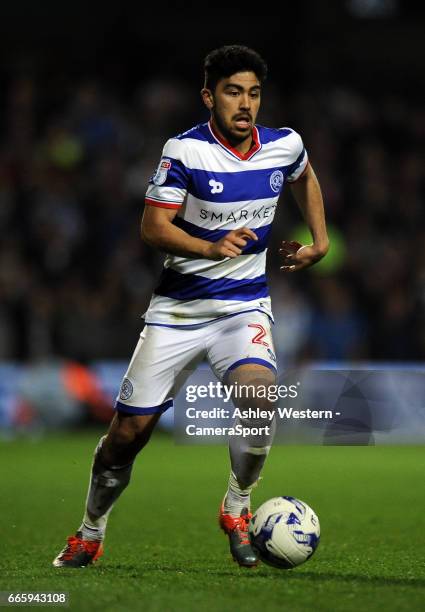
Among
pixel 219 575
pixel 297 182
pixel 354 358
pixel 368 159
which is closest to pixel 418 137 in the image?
pixel 368 159

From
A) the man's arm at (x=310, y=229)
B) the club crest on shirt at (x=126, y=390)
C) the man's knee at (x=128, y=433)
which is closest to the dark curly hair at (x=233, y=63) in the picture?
the man's arm at (x=310, y=229)

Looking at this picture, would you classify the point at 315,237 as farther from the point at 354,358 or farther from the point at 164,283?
the point at 354,358

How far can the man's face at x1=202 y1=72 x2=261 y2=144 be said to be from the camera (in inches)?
237

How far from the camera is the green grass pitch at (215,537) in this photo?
4.98 metres

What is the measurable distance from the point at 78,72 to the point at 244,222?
43.3ft

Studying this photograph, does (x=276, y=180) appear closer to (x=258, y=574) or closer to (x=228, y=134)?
(x=228, y=134)

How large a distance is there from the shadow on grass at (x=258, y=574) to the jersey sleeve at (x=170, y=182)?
1690 millimetres

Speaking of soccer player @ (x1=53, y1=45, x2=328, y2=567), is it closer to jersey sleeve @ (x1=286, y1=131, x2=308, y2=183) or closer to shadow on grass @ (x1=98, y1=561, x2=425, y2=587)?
jersey sleeve @ (x1=286, y1=131, x2=308, y2=183)

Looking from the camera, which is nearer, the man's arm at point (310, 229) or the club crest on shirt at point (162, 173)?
the club crest on shirt at point (162, 173)

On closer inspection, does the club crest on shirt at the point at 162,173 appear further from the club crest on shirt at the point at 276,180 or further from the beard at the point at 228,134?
the club crest on shirt at the point at 276,180

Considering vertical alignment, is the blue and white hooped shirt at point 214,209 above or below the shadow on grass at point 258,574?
above

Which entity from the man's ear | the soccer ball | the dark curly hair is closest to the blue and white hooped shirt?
the man's ear

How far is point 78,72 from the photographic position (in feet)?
61.6

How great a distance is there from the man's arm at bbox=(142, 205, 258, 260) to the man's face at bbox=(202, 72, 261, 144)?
51 centimetres
